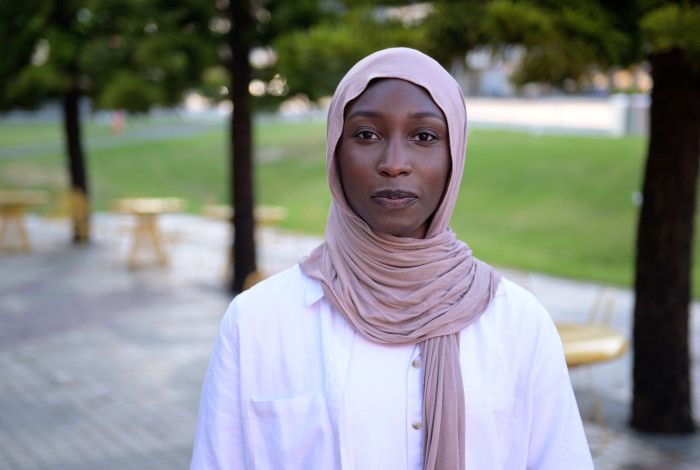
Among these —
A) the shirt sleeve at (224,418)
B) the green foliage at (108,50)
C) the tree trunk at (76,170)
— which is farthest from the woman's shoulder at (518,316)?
the tree trunk at (76,170)

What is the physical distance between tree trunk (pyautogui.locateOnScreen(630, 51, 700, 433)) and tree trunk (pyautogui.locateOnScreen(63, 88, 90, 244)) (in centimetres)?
1094

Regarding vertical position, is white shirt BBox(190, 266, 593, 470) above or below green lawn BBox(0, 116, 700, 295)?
above

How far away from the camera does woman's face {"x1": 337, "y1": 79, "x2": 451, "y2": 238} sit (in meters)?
1.87

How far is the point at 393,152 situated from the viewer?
73.3 inches

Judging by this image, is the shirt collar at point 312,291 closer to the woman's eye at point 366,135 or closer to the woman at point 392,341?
the woman at point 392,341

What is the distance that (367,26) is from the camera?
576cm

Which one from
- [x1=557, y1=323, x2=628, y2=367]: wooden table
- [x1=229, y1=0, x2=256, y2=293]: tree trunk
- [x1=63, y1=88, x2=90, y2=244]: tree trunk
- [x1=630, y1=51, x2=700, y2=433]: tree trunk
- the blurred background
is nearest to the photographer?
the blurred background

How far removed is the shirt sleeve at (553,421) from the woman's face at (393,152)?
1.31 feet

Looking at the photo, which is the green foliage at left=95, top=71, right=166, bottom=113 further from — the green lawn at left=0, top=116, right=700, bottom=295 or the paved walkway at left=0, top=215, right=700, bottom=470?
the green lawn at left=0, top=116, right=700, bottom=295

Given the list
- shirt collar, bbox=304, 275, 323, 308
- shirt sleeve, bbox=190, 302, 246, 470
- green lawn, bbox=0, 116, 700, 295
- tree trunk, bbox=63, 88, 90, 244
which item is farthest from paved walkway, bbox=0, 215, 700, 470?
shirt collar, bbox=304, 275, 323, 308

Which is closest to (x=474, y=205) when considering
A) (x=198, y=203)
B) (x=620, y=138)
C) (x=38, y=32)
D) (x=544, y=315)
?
(x=620, y=138)

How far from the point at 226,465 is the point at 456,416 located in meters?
0.49

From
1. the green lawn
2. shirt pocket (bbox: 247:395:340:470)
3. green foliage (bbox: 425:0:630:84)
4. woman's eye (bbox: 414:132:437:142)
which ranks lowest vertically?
the green lawn

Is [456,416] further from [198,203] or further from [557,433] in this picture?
[198,203]
